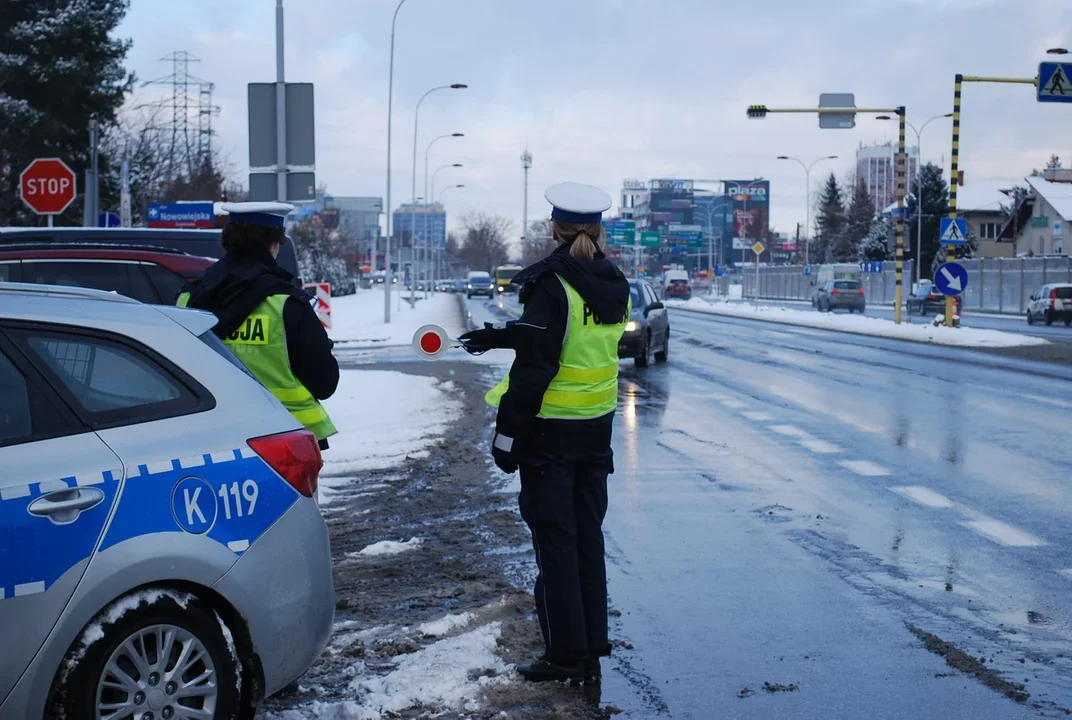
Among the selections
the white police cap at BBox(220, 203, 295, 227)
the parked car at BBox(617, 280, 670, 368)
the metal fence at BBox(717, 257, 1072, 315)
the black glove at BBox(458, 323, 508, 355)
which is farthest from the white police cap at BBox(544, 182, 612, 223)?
the metal fence at BBox(717, 257, 1072, 315)

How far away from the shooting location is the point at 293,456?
439 centimetres

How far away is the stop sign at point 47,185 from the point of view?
21.7m

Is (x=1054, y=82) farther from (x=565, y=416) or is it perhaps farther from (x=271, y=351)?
(x=271, y=351)

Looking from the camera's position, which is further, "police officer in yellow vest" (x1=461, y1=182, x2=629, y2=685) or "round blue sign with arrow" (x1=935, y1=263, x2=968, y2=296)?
"round blue sign with arrow" (x1=935, y1=263, x2=968, y2=296)

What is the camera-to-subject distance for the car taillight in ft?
14.1

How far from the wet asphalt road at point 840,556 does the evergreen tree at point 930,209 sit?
240 ft

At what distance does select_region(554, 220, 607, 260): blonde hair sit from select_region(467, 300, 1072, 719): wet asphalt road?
5.78 ft

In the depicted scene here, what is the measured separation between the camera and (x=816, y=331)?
39938 millimetres

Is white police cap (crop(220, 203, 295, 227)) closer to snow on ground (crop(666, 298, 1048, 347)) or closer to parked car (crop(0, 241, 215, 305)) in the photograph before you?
parked car (crop(0, 241, 215, 305))

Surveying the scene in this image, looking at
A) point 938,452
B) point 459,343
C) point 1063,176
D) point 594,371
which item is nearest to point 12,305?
point 459,343

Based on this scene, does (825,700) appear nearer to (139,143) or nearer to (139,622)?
(139,622)

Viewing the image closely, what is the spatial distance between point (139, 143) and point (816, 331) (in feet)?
113

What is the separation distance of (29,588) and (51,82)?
3870 centimetres

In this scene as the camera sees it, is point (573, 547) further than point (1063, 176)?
No
